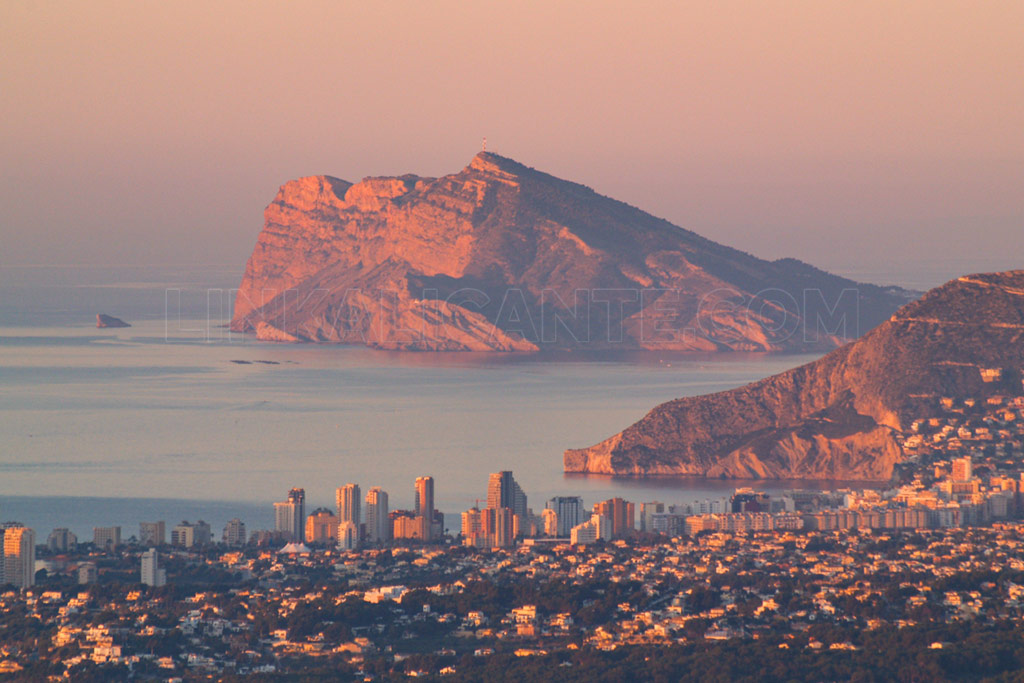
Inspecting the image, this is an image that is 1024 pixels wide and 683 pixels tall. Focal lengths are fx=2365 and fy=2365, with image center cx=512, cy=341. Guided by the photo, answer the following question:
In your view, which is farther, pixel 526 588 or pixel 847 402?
pixel 847 402

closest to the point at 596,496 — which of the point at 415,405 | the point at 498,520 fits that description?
the point at 498,520

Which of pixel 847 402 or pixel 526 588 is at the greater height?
pixel 847 402

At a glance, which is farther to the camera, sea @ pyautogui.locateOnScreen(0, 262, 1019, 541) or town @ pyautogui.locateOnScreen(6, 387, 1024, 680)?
sea @ pyautogui.locateOnScreen(0, 262, 1019, 541)

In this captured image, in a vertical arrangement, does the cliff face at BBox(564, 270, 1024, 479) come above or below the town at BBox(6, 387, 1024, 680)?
above

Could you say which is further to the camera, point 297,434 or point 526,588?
point 297,434
